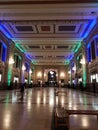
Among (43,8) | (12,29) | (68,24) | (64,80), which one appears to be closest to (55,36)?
(68,24)

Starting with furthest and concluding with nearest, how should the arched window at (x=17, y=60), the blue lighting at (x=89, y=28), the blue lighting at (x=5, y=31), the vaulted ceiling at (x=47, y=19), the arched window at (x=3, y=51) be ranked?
the arched window at (x=17, y=60) < the arched window at (x=3, y=51) < the blue lighting at (x=5, y=31) < the blue lighting at (x=89, y=28) < the vaulted ceiling at (x=47, y=19)

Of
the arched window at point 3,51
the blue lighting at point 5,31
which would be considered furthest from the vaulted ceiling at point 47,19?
the arched window at point 3,51

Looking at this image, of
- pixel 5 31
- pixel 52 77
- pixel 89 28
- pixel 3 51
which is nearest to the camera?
pixel 89 28

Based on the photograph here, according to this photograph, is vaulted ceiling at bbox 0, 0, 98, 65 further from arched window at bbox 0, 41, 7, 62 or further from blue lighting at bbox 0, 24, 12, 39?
arched window at bbox 0, 41, 7, 62

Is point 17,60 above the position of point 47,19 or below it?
below

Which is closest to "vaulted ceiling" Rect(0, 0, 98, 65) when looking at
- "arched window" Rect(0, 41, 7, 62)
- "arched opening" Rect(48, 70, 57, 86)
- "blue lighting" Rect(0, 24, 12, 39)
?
"blue lighting" Rect(0, 24, 12, 39)

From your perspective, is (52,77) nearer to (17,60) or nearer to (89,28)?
(17,60)

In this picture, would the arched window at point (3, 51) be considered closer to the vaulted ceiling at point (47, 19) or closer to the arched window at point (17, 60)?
the vaulted ceiling at point (47, 19)

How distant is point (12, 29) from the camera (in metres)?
13.0

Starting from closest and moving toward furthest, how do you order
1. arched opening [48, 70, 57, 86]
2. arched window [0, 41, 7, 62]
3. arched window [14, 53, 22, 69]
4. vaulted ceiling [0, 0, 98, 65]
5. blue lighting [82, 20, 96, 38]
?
vaulted ceiling [0, 0, 98, 65] → blue lighting [82, 20, 96, 38] → arched window [0, 41, 7, 62] → arched window [14, 53, 22, 69] → arched opening [48, 70, 57, 86]

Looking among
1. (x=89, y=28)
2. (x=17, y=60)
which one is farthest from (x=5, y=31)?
(x=89, y=28)

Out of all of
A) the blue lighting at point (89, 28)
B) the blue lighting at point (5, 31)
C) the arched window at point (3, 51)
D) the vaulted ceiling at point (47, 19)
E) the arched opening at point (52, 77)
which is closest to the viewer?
the vaulted ceiling at point (47, 19)

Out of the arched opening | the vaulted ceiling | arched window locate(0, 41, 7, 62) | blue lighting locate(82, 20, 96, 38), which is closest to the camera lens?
the vaulted ceiling

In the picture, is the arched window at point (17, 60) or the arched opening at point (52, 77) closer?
the arched window at point (17, 60)
